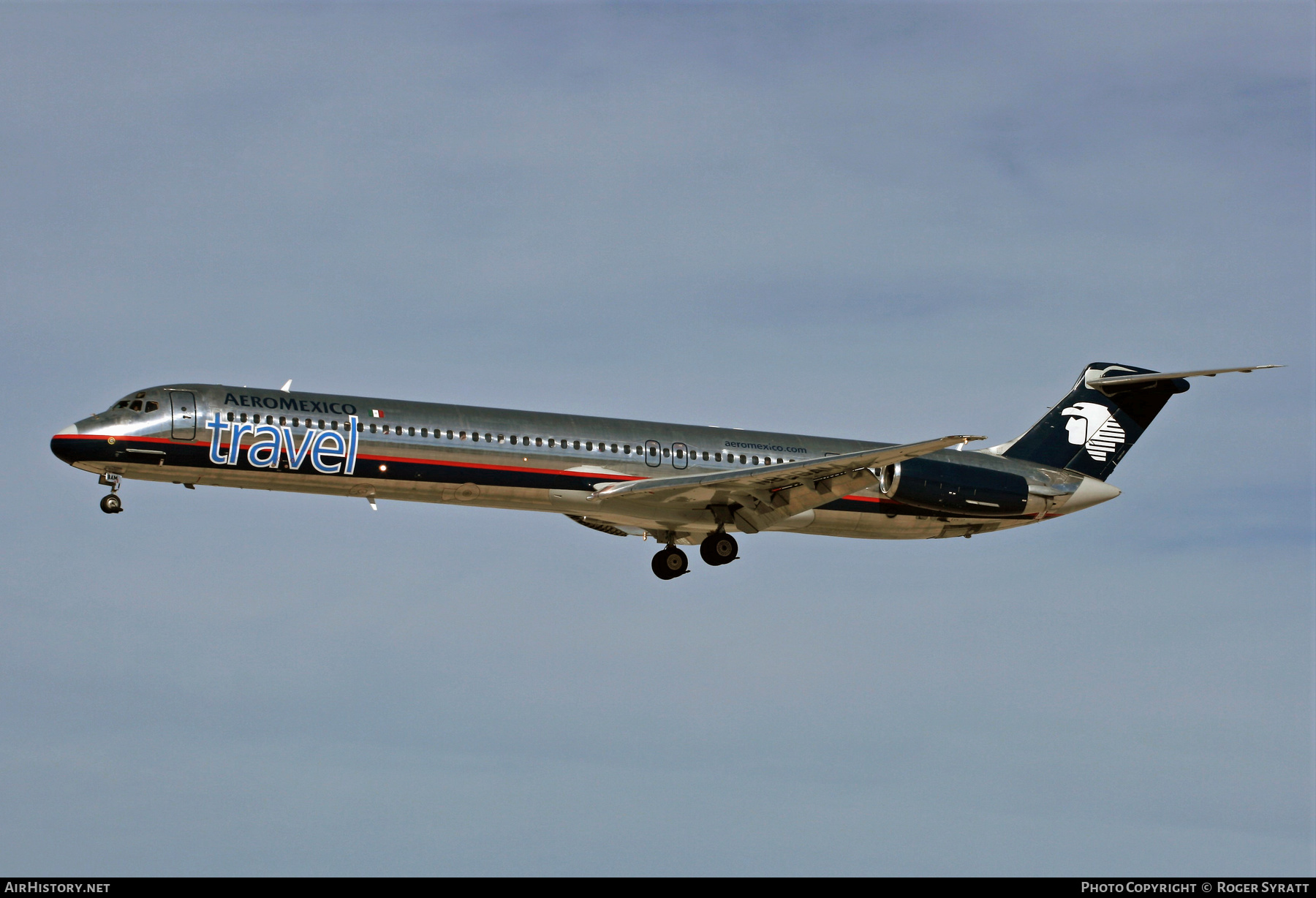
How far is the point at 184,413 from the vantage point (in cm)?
3531

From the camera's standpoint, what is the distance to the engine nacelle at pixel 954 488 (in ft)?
134

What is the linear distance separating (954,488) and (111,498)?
20.4 metres

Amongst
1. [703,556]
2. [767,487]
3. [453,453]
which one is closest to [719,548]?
[703,556]

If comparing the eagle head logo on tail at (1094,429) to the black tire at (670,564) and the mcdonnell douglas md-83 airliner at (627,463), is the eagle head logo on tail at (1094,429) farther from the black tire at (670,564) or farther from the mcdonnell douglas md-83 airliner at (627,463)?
the black tire at (670,564)

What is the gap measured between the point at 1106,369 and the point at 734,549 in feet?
41.8

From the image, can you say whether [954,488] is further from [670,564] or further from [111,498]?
[111,498]

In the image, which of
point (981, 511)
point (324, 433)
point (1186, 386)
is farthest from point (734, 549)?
point (1186, 386)

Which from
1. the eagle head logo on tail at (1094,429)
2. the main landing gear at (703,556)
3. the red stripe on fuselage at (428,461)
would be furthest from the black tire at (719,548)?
the eagle head logo on tail at (1094,429)

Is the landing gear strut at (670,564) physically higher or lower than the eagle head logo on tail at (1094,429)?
lower

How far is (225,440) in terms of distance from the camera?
116 ft

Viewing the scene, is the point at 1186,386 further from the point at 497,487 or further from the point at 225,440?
the point at 225,440

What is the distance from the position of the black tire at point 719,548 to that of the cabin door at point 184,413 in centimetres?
1293
